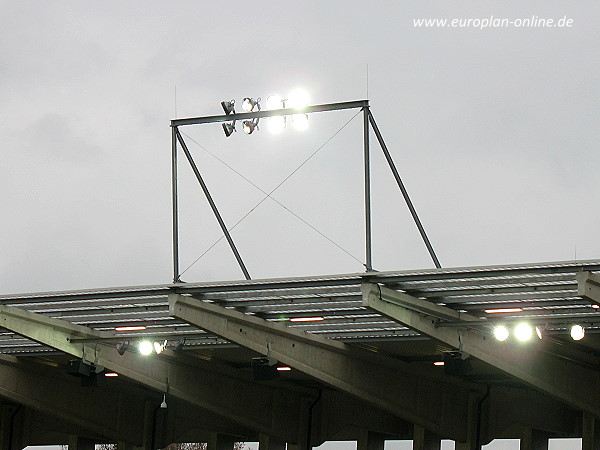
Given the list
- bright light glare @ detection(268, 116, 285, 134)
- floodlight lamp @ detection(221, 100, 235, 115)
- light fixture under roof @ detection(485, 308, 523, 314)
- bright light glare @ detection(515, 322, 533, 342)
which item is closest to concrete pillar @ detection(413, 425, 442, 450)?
light fixture under roof @ detection(485, 308, 523, 314)

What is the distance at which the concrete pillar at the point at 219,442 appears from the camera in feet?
146

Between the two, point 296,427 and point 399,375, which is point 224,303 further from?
point 296,427

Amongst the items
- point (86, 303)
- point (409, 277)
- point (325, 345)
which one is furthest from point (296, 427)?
point (409, 277)

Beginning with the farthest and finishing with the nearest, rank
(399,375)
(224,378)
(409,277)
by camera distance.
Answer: (224,378), (399,375), (409,277)

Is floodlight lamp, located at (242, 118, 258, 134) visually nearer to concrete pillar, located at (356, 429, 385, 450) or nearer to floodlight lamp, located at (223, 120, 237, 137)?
floodlight lamp, located at (223, 120, 237, 137)

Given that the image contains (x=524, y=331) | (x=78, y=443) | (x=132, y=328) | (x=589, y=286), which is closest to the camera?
(x=589, y=286)

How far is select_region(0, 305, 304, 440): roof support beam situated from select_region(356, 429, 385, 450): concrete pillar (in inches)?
89.2

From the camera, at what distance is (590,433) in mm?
37000

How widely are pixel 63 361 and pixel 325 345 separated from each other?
11118mm

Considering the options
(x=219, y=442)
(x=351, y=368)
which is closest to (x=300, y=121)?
(x=351, y=368)

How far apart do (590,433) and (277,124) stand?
1515cm

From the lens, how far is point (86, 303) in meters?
31.0

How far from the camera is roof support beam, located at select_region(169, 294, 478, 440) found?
29.9 metres

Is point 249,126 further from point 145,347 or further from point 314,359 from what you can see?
point 314,359
